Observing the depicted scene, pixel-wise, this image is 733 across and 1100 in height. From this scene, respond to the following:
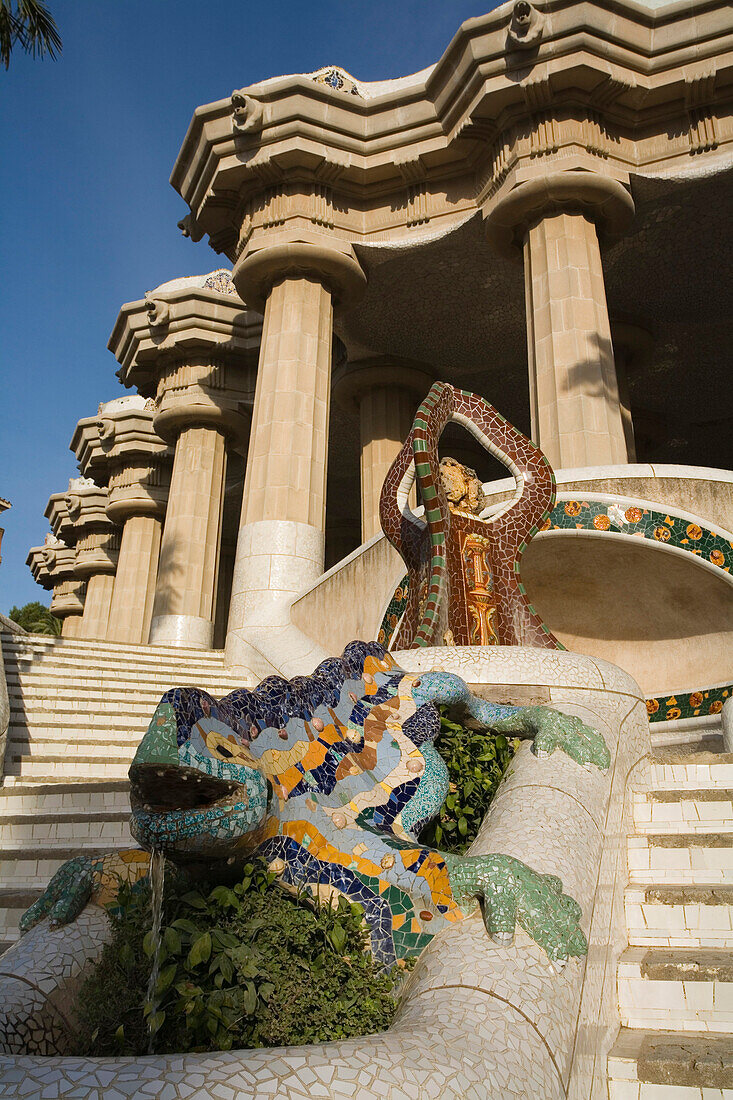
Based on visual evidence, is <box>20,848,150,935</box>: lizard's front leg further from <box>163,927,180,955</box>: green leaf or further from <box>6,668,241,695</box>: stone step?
<box>6,668,241,695</box>: stone step

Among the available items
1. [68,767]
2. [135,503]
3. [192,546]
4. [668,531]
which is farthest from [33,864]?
[135,503]

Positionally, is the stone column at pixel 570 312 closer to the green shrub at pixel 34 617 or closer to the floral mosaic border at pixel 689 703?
the floral mosaic border at pixel 689 703

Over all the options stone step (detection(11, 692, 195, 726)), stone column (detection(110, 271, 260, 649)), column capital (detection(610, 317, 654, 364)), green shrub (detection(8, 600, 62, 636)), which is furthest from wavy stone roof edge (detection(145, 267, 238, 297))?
green shrub (detection(8, 600, 62, 636))

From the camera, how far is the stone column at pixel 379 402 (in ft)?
62.0

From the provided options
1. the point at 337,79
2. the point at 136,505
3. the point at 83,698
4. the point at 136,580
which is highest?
the point at 337,79

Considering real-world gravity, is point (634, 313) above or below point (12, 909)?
above

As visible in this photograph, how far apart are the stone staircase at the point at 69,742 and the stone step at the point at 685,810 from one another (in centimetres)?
275

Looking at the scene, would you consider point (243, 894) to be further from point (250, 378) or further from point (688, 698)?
point (250, 378)

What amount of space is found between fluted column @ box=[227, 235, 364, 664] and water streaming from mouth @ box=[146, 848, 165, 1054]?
32.5 feet

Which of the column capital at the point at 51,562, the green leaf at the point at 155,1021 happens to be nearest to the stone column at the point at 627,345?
the green leaf at the point at 155,1021

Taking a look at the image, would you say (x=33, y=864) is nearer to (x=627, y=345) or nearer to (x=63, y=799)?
(x=63, y=799)

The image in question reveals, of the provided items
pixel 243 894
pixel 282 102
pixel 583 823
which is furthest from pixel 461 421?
pixel 282 102

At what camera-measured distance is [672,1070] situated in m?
2.72

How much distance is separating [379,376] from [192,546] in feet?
18.3
